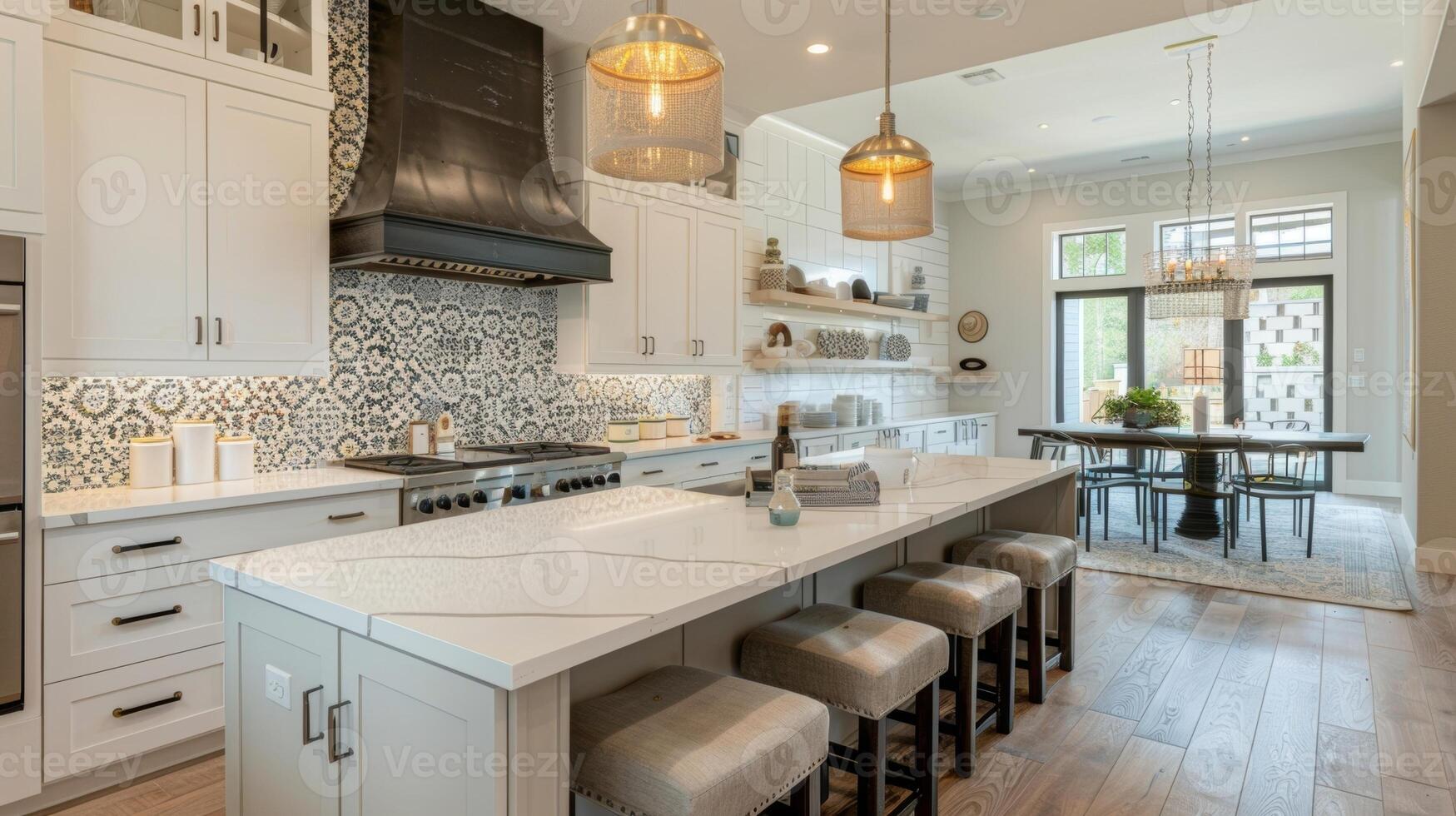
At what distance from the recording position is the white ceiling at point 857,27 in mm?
3635

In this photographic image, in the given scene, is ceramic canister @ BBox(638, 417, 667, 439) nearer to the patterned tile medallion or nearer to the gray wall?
the patterned tile medallion

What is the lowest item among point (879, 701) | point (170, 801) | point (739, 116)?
point (170, 801)

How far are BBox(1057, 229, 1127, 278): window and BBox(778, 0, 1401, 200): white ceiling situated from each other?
2.39ft

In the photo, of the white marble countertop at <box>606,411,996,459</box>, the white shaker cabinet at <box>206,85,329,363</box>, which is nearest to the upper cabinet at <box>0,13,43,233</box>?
the white shaker cabinet at <box>206,85,329,363</box>

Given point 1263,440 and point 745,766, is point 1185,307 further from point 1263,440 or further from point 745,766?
point 745,766

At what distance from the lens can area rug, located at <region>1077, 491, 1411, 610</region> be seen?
4.53m

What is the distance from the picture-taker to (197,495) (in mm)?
2643

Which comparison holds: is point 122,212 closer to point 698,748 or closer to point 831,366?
point 698,748

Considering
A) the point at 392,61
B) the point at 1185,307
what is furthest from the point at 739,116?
the point at 1185,307

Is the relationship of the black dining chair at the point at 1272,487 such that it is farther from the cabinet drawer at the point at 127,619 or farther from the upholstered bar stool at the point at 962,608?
the cabinet drawer at the point at 127,619

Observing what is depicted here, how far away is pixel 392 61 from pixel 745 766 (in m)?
3.25

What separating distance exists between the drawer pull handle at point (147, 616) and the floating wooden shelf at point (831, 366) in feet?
12.8

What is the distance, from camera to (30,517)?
227 cm

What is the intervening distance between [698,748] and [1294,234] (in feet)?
27.6
